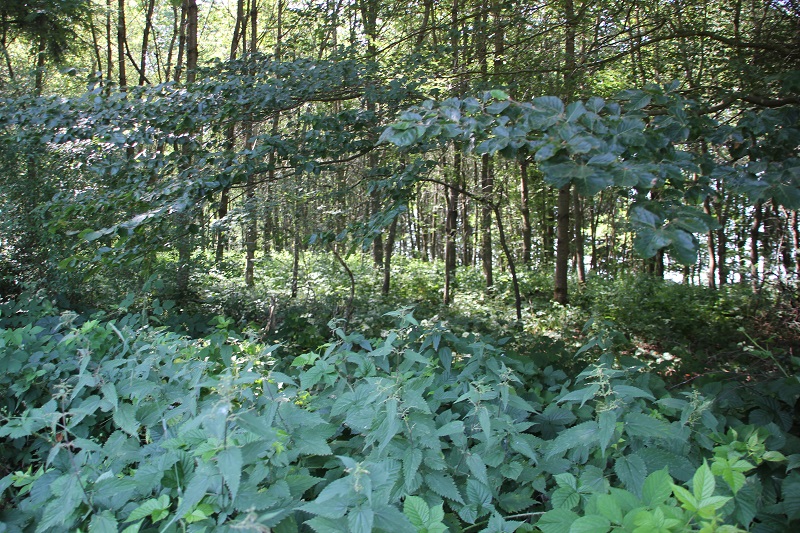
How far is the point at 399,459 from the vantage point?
174 centimetres

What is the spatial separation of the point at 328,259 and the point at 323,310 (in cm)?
274

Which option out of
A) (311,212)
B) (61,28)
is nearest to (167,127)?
(311,212)

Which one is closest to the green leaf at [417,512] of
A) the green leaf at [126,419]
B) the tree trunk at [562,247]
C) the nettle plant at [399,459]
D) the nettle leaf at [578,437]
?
the nettle plant at [399,459]

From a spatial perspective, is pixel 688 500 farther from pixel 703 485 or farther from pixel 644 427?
pixel 644 427

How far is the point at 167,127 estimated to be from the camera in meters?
4.73

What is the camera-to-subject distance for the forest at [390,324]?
5.13 feet

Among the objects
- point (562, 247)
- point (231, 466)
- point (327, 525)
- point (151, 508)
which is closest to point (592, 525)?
point (327, 525)

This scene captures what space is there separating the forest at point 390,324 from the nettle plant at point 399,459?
0.01 metres

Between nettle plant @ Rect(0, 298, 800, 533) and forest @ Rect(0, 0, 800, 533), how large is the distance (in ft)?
0.04

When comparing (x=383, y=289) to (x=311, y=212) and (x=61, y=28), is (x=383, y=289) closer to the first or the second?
(x=311, y=212)

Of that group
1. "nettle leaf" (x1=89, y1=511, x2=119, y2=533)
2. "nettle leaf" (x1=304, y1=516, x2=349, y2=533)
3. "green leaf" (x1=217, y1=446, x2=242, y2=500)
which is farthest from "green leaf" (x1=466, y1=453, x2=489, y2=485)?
"nettle leaf" (x1=89, y1=511, x2=119, y2=533)

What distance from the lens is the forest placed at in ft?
5.13

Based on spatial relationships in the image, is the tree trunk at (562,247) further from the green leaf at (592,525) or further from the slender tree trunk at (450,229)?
the green leaf at (592,525)

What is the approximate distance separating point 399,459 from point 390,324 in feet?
18.3
